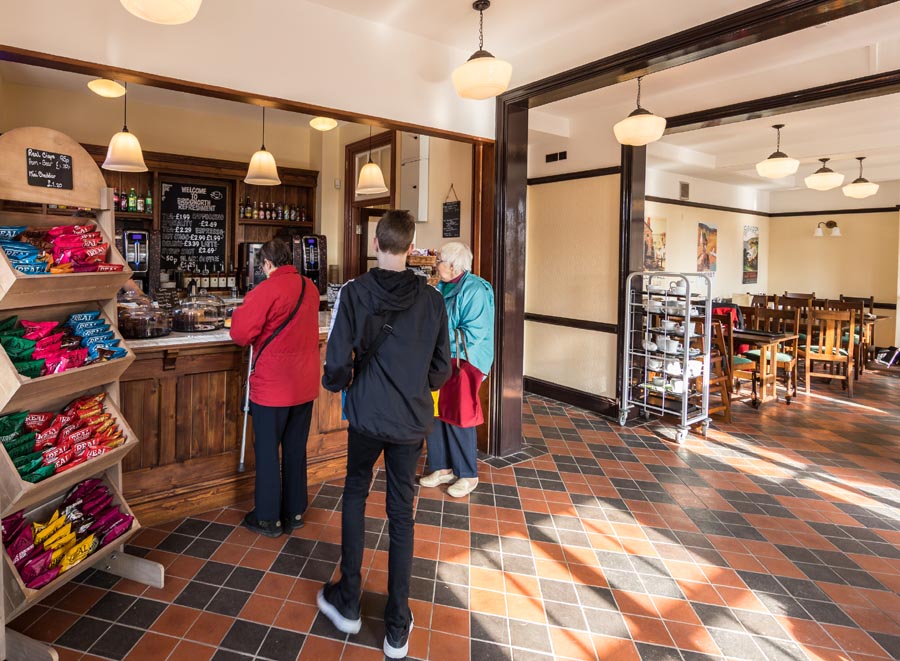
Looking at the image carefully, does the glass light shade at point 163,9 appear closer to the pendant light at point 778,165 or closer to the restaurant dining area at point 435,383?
Answer: the restaurant dining area at point 435,383

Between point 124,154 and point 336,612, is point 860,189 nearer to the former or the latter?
point 336,612

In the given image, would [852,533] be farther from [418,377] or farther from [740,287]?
[740,287]

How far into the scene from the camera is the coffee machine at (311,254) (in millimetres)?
7516

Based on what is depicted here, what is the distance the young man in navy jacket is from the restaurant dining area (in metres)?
0.01

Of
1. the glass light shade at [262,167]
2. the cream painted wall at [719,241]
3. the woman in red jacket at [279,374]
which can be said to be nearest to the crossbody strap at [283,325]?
the woman in red jacket at [279,374]

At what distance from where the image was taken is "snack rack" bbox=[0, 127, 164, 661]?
A: 6.61ft

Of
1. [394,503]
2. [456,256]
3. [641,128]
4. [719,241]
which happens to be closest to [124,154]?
[456,256]

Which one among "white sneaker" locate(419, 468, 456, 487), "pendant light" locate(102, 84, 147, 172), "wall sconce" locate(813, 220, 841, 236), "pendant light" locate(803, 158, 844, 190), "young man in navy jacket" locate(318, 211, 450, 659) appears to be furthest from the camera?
"wall sconce" locate(813, 220, 841, 236)

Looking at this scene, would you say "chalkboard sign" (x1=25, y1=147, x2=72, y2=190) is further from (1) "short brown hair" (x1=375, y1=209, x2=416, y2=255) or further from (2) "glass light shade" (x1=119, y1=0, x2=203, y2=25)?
(1) "short brown hair" (x1=375, y1=209, x2=416, y2=255)

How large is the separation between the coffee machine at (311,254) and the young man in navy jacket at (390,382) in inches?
219

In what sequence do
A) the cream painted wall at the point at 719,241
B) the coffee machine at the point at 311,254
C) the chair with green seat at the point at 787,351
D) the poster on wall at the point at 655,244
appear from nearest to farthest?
the chair with green seat at the point at 787,351, the coffee machine at the point at 311,254, the poster on wall at the point at 655,244, the cream painted wall at the point at 719,241

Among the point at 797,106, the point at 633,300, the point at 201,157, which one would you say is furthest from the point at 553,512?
the point at 201,157

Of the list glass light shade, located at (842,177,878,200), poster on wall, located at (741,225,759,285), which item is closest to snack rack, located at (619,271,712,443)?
glass light shade, located at (842,177,878,200)

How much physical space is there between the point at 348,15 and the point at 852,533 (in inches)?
185
